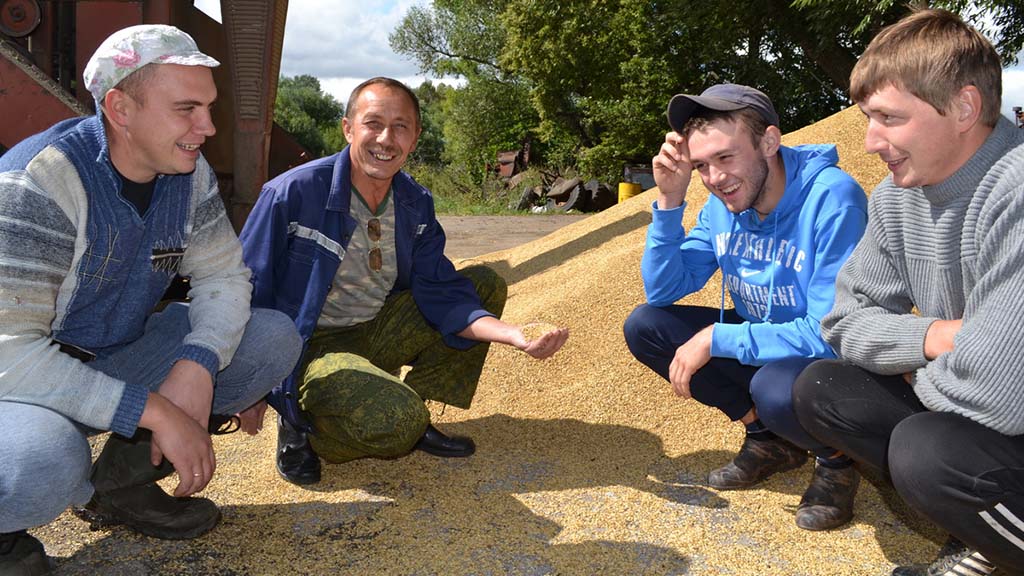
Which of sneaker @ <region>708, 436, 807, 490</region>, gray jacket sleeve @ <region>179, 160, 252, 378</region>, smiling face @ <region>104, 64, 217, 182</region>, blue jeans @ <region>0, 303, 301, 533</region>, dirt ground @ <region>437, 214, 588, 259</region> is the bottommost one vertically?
dirt ground @ <region>437, 214, 588, 259</region>

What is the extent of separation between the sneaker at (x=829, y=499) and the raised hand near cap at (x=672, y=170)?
90 centimetres

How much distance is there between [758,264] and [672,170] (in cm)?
38

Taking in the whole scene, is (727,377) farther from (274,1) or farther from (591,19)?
(591,19)

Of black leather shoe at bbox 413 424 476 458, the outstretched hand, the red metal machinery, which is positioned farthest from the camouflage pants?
the red metal machinery

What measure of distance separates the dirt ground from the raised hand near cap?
4.72m

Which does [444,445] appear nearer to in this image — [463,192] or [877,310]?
[877,310]

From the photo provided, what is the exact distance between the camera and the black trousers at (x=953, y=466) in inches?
67.6

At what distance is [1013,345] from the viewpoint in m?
Answer: 1.70

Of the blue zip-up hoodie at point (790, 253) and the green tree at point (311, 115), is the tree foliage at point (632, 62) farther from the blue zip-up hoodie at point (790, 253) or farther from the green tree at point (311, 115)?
the blue zip-up hoodie at point (790, 253)

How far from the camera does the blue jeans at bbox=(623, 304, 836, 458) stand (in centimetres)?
236

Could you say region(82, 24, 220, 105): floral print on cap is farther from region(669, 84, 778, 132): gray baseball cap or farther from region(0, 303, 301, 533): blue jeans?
region(669, 84, 778, 132): gray baseball cap

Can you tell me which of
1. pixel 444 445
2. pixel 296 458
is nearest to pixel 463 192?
pixel 444 445

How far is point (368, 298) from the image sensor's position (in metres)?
2.97

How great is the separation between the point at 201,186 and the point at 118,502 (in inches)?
33.7
